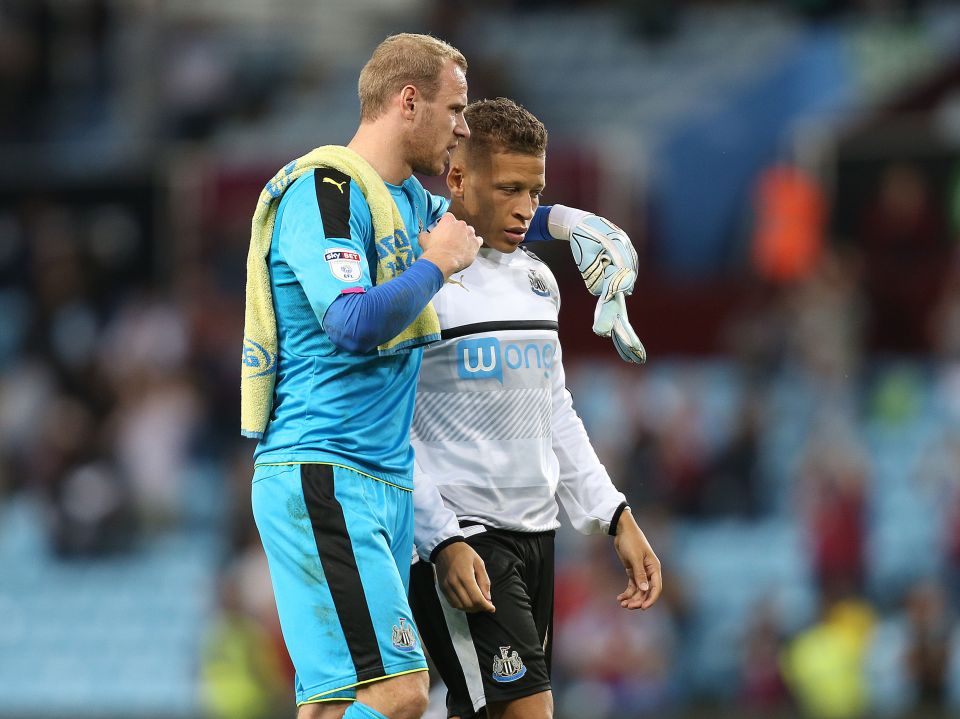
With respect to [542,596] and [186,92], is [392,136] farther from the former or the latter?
[186,92]

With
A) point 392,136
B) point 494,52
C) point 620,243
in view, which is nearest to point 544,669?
point 620,243

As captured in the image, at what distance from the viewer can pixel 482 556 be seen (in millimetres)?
4285

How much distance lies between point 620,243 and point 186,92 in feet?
46.7

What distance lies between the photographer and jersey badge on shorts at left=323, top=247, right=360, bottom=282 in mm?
3750

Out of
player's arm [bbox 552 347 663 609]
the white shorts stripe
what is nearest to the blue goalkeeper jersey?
the white shorts stripe

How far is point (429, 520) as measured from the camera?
4.16 meters

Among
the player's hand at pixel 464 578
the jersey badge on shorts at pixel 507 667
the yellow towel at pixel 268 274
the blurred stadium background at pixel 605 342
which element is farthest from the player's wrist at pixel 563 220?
the blurred stadium background at pixel 605 342

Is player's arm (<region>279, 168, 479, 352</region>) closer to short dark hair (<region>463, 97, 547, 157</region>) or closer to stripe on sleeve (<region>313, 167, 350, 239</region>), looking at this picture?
stripe on sleeve (<region>313, 167, 350, 239</region>)

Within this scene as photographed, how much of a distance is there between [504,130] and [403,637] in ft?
4.54

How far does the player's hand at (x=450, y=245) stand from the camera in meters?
3.84

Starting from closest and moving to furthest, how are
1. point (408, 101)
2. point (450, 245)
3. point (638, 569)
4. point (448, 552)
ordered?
point (450, 245) → point (408, 101) → point (448, 552) → point (638, 569)

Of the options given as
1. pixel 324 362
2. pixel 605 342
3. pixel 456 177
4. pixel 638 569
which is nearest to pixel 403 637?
pixel 324 362

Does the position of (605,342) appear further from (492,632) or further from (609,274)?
(492,632)

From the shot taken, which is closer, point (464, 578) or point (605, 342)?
point (464, 578)
